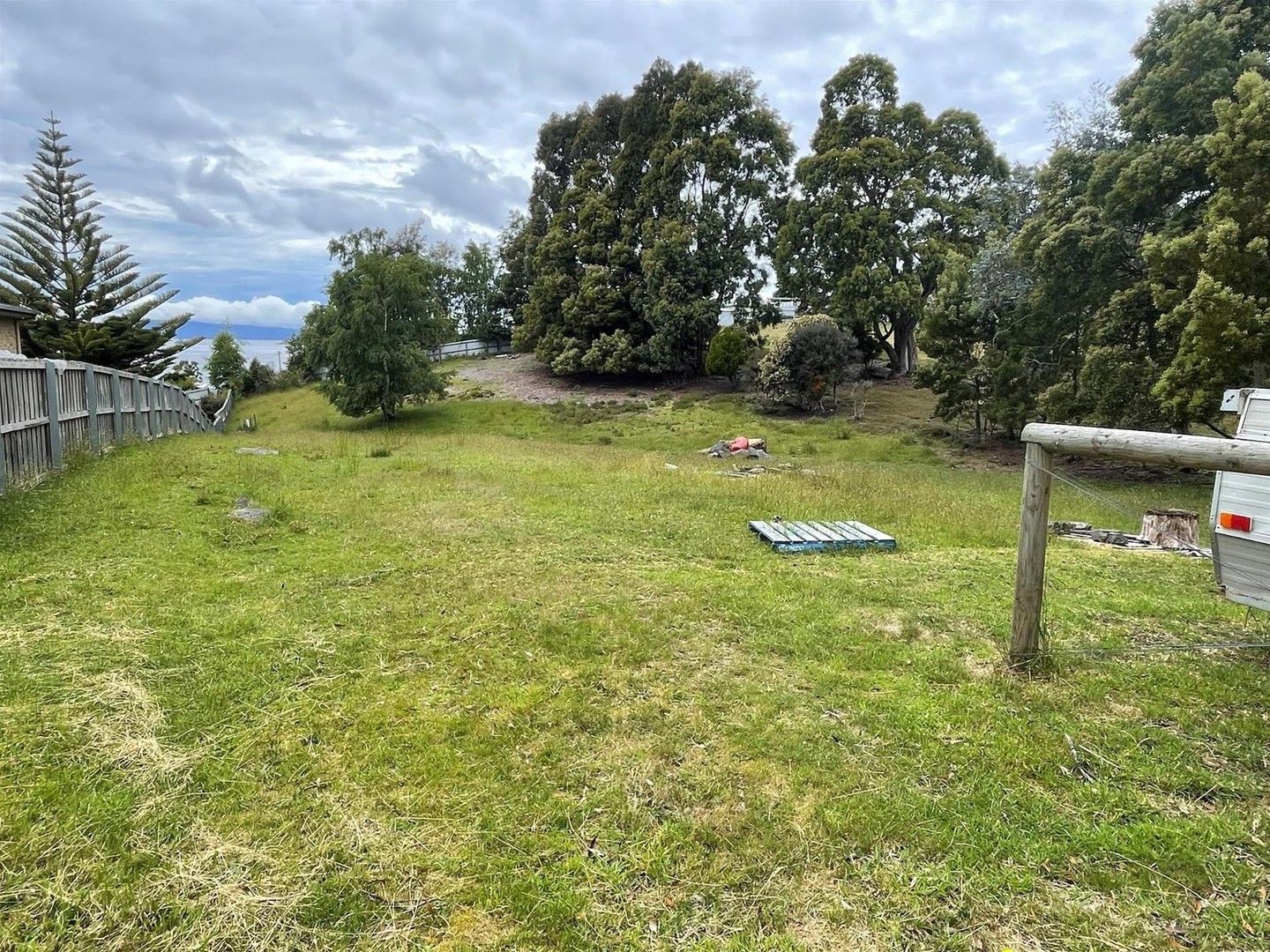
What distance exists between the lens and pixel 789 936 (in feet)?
6.28

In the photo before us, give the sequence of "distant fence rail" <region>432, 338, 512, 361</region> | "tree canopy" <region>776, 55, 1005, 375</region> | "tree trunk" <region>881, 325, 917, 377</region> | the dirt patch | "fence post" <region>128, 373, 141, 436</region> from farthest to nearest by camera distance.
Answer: "distant fence rail" <region>432, 338, 512, 361</region> < the dirt patch < "tree trunk" <region>881, 325, 917, 377</region> < "tree canopy" <region>776, 55, 1005, 375</region> < "fence post" <region>128, 373, 141, 436</region>

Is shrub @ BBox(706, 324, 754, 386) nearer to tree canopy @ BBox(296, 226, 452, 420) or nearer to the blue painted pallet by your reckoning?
tree canopy @ BBox(296, 226, 452, 420)

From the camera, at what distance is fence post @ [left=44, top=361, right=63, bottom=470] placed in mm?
7062

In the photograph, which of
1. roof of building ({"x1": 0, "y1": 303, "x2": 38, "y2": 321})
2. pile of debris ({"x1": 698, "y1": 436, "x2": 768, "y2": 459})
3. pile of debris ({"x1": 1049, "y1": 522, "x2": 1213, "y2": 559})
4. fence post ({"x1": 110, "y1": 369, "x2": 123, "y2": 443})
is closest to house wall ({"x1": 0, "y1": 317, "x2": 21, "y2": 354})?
roof of building ({"x1": 0, "y1": 303, "x2": 38, "y2": 321})

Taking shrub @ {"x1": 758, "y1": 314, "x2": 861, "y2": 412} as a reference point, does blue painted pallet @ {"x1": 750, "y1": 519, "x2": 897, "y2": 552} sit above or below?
below

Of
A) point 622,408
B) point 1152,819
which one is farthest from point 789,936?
point 622,408

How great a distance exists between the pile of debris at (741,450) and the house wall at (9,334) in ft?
56.1

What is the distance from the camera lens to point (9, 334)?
54.2 ft

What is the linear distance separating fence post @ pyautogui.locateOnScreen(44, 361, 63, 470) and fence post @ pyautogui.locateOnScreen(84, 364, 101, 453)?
112 cm

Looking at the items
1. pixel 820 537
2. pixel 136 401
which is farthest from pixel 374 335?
Result: pixel 820 537

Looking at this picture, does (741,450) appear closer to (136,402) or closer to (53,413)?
(136,402)

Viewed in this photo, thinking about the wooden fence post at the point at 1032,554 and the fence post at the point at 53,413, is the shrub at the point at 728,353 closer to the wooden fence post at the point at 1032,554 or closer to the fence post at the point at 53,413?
the fence post at the point at 53,413

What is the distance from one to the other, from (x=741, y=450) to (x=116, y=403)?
11.4 metres

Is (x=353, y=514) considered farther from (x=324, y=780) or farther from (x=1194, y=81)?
(x=1194, y=81)
